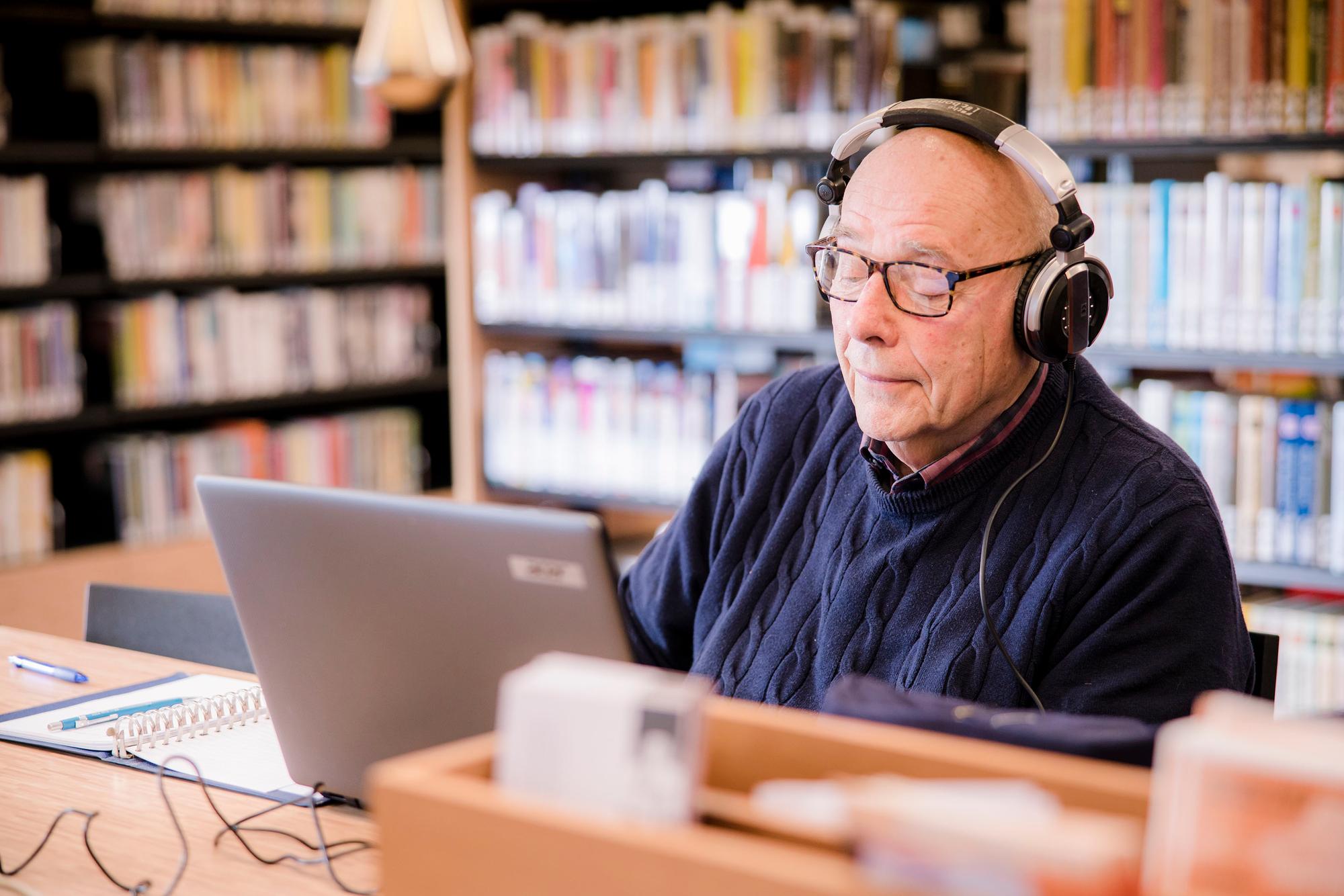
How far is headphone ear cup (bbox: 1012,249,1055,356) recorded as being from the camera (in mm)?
1341

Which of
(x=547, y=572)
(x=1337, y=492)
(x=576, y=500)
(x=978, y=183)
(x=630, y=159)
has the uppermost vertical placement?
(x=630, y=159)

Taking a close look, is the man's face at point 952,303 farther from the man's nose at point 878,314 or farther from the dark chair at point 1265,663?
the dark chair at point 1265,663

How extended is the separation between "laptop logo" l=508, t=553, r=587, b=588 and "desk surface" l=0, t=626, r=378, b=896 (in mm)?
279

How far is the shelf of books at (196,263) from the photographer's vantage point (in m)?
3.25

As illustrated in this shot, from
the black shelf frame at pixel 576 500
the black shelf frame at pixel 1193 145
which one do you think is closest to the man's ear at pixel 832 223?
the black shelf frame at pixel 1193 145

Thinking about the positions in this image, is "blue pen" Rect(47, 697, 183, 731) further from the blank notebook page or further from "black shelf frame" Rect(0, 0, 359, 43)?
"black shelf frame" Rect(0, 0, 359, 43)

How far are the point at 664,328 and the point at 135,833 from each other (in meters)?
2.29

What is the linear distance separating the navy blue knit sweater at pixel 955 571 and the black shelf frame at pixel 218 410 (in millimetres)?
2195

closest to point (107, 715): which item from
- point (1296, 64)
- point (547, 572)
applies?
point (547, 572)

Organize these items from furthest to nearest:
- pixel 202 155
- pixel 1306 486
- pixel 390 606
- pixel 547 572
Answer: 1. pixel 202 155
2. pixel 1306 486
3. pixel 390 606
4. pixel 547 572

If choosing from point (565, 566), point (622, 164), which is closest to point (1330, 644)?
point (622, 164)

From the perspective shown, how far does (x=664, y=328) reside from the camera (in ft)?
10.8

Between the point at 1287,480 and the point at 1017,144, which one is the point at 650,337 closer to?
the point at 1287,480

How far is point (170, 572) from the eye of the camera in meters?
3.46
